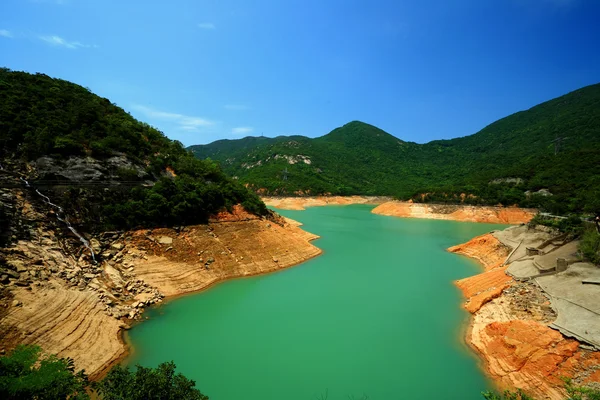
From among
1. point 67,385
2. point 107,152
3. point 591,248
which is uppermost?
point 107,152

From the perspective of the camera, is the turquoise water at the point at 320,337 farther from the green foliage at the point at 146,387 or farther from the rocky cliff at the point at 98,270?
the green foliage at the point at 146,387

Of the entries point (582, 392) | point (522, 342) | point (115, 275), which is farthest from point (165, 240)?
point (582, 392)

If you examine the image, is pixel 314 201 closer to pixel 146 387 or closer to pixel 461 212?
pixel 461 212

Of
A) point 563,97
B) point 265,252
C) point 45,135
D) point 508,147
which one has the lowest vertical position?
point 265,252

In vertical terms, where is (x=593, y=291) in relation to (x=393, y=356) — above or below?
above

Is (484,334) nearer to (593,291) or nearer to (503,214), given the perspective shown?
(593,291)

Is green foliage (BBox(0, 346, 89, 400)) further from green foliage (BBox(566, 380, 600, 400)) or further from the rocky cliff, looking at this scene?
green foliage (BBox(566, 380, 600, 400))

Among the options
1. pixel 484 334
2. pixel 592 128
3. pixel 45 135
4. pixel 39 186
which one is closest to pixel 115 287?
pixel 39 186
